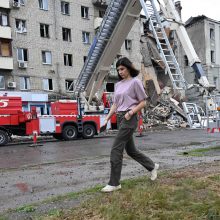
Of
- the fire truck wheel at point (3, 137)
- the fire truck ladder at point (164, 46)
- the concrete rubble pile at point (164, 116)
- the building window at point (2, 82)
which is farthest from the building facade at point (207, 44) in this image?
the fire truck wheel at point (3, 137)

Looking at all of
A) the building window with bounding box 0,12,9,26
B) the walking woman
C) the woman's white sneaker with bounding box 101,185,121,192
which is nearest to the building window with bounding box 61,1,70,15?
the building window with bounding box 0,12,9,26

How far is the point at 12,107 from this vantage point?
18312 mm

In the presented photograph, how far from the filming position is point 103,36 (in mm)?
16891

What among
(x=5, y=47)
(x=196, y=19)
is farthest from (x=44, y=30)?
(x=196, y=19)

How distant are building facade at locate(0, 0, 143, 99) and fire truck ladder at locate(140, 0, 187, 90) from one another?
661 inches

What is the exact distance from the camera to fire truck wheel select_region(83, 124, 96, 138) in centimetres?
2044

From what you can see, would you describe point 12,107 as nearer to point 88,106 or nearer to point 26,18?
point 88,106

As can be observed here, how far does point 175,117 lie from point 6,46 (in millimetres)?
16911

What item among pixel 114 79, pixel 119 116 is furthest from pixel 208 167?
pixel 114 79

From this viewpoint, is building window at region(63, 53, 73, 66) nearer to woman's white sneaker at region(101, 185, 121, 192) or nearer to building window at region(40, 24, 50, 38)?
building window at region(40, 24, 50, 38)

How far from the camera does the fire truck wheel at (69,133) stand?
19625 mm

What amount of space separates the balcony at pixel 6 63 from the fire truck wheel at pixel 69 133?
12.8m

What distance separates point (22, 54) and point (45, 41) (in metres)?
2.93

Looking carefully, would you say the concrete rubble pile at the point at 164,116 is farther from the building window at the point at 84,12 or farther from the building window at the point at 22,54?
the building window at the point at 22,54
